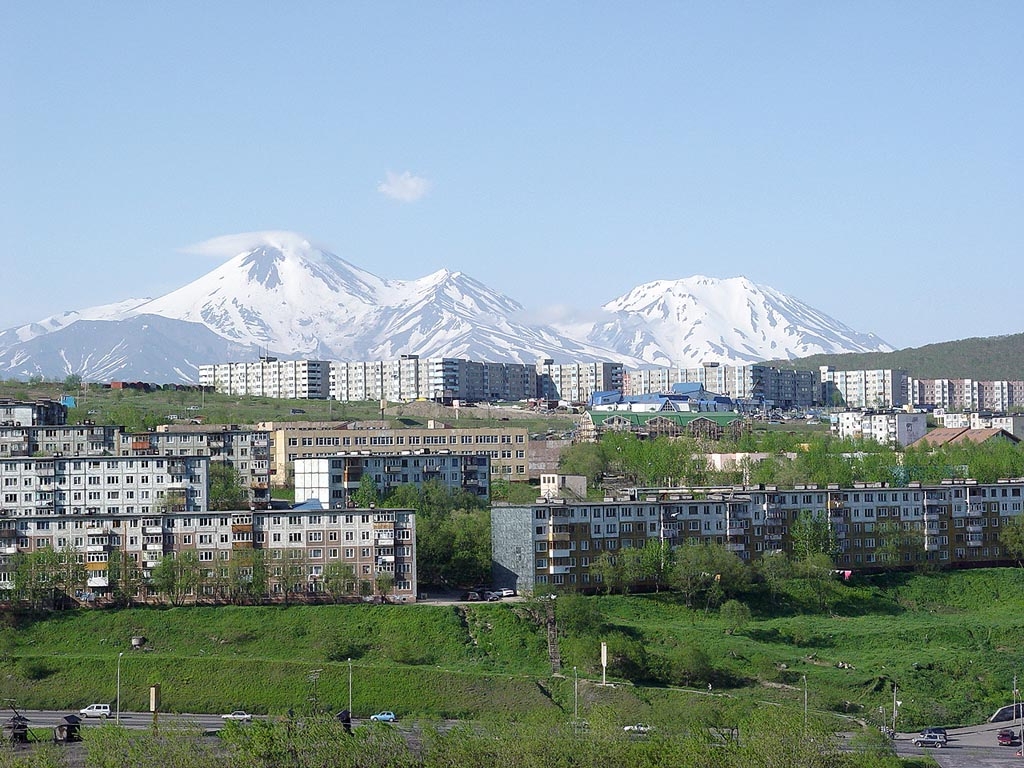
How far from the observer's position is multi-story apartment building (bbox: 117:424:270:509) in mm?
86625

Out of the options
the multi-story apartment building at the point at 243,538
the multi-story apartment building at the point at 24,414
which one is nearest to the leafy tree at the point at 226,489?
the multi-story apartment building at the point at 243,538

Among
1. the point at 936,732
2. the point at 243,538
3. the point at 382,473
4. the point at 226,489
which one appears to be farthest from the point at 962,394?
the point at 936,732

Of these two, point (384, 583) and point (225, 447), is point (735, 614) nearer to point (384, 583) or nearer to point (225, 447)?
point (384, 583)

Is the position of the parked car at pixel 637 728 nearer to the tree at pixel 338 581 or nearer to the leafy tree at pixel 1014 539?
the tree at pixel 338 581

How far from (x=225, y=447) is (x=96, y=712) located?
37.7 meters

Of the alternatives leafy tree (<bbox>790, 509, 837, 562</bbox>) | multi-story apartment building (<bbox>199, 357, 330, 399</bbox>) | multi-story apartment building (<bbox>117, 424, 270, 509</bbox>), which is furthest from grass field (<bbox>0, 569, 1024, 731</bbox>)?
multi-story apartment building (<bbox>199, 357, 330, 399</bbox>)

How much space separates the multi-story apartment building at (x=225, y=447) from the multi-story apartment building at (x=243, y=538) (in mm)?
21813

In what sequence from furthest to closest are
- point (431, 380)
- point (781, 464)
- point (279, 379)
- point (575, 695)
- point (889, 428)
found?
1. point (279, 379)
2. point (431, 380)
3. point (889, 428)
4. point (781, 464)
5. point (575, 695)

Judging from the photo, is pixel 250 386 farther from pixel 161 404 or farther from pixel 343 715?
pixel 343 715

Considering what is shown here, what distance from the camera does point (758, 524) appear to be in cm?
7144

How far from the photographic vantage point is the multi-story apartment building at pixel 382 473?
78562 mm

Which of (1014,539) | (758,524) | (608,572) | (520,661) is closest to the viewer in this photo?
(520,661)

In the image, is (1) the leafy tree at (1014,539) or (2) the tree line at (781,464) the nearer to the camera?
(1) the leafy tree at (1014,539)

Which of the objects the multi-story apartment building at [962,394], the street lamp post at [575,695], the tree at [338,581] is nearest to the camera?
the street lamp post at [575,695]
